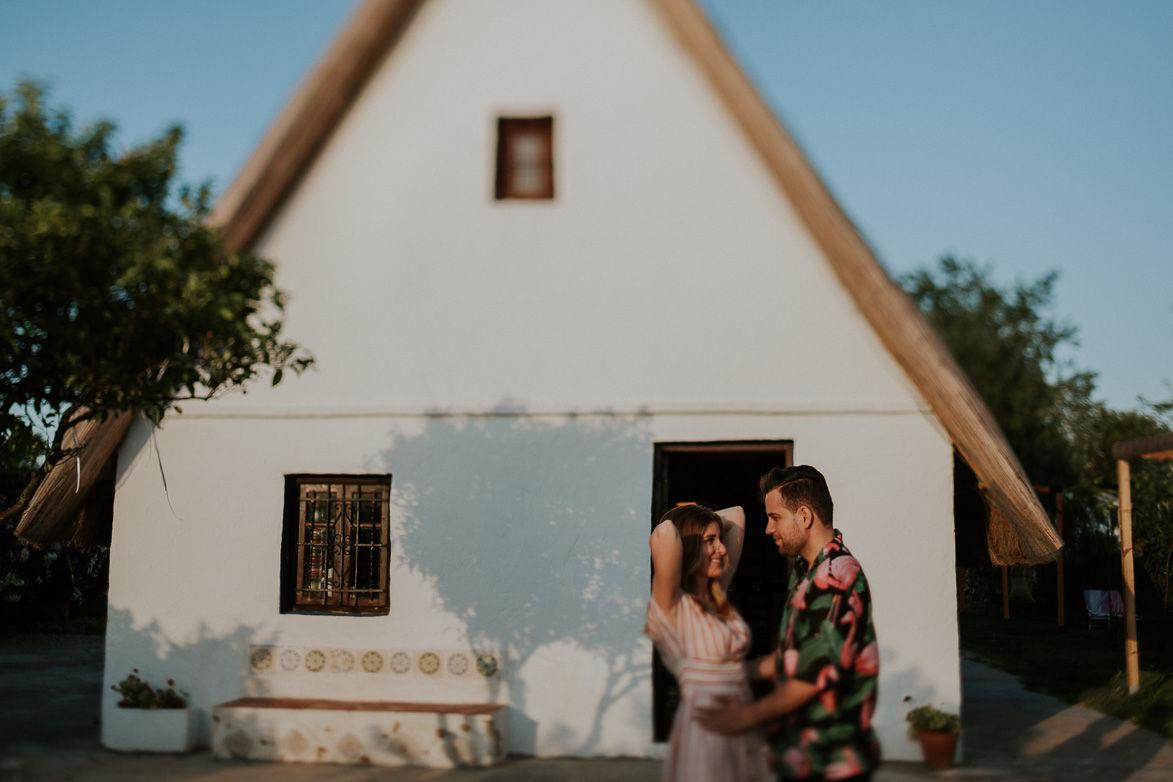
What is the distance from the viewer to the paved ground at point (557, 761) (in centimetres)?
702

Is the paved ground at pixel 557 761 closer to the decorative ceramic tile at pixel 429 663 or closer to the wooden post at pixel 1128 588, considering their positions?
the wooden post at pixel 1128 588

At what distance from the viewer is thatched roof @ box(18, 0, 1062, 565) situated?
24.1 ft

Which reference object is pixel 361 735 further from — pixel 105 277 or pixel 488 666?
pixel 105 277

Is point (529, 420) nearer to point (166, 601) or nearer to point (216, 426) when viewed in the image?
point (216, 426)

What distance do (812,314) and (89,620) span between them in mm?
15344

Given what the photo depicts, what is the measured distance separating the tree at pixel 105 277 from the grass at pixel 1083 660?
8.83 metres

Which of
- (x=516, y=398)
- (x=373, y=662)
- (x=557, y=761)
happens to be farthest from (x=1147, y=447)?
(x=373, y=662)

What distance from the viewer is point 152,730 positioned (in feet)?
25.4

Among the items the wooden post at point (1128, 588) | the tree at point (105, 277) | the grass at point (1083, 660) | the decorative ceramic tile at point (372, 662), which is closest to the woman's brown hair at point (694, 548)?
the tree at point (105, 277)

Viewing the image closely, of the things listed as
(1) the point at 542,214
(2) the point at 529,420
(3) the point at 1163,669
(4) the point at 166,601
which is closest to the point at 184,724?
(4) the point at 166,601

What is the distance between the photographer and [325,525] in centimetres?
827

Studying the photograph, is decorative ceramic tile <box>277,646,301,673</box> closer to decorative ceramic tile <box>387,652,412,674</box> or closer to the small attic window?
decorative ceramic tile <box>387,652,412,674</box>

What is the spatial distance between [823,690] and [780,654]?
0.23 m

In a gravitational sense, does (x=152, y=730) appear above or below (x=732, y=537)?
below
